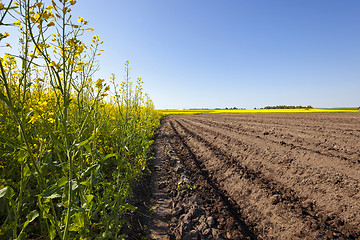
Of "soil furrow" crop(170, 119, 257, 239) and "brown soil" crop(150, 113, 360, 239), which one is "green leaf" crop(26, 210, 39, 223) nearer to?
"brown soil" crop(150, 113, 360, 239)

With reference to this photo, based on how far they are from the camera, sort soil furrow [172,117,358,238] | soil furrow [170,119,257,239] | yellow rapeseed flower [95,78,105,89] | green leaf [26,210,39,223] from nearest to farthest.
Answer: green leaf [26,210,39,223] < yellow rapeseed flower [95,78,105,89] < soil furrow [172,117,358,238] < soil furrow [170,119,257,239]

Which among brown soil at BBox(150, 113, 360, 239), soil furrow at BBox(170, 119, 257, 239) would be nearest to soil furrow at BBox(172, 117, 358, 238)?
brown soil at BBox(150, 113, 360, 239)

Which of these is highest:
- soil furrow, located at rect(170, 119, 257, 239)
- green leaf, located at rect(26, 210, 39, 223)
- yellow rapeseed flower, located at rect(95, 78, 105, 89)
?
yellow rapeseed flower, located at rect(95, 78, 105, 89)

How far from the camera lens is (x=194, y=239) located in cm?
246

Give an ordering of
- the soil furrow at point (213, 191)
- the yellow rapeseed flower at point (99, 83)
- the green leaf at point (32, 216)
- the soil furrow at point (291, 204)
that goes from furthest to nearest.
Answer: the soil furrow at point (213, 191), the soil furrow at point (291, 204), the yellow rapeseed flower at point (99, 83), the green leaf at point (32, 216)

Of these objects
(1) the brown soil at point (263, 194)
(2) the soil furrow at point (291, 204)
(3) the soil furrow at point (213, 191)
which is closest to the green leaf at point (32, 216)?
(1) the brown soil at point (263, 194)

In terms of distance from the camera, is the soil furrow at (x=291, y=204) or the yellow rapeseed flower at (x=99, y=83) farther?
the soil furrow at (x=291, y=204)

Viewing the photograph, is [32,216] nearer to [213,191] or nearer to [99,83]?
[99,83]

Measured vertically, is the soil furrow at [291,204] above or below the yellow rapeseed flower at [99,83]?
below

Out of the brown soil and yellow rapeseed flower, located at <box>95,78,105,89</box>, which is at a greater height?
yellow rapeseed flower, located at <box>95,78,105,89</box>

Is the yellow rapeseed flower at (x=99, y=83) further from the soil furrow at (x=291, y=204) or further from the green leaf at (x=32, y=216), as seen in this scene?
the soil furrow at (x=291, y=204)

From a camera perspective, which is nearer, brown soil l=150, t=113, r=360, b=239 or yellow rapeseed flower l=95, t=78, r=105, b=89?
yellow rapeseed flower l=95, t=78, r=105, b=89

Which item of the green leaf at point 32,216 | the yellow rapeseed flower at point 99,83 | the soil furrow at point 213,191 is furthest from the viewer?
the soil furrow at point 213,191

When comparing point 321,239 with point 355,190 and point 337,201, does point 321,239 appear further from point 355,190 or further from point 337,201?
point 355,190
